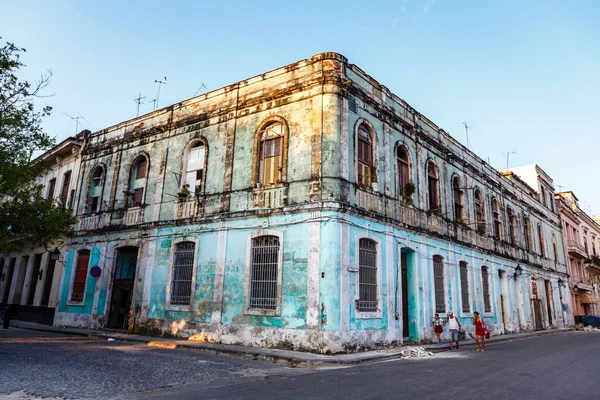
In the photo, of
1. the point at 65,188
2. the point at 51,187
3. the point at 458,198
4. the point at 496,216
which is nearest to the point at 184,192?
the point at 65,188

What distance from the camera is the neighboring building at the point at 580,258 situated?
3366 cm

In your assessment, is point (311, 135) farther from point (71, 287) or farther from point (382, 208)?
point (71, 287)

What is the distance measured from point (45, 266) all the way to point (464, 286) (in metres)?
19.9

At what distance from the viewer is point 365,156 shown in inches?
548

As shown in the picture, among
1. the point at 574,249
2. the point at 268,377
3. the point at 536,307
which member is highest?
the point at 574,249

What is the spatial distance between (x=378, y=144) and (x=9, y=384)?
11.9 meters

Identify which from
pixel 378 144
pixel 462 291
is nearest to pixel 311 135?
pixel 378 144

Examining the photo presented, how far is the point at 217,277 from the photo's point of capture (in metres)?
13.6

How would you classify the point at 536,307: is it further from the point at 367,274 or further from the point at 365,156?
the point at 365,156

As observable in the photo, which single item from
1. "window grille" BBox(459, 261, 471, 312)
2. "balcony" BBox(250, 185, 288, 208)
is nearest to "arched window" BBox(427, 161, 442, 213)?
"window grille" BBox(459, 261, 471, 312)

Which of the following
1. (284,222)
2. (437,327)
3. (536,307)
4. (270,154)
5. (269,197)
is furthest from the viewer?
(536,307)

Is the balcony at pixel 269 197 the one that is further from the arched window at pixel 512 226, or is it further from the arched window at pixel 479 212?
the arched window at pixel 512 226

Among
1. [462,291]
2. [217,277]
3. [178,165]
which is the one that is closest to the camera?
[217,277]

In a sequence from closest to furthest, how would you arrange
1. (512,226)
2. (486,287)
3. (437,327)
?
(437,327) < (486,287) < (512,226)
